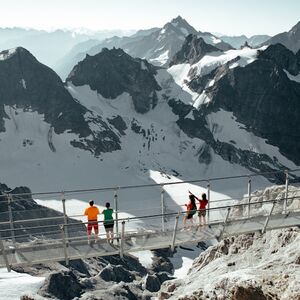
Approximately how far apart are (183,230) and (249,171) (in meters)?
135

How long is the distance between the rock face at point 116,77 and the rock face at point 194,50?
1027 inches

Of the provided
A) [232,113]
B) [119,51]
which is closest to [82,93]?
[119,51]

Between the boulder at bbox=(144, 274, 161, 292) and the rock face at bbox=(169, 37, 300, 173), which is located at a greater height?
the rock face at bbox=(169, 37, 300, 173)

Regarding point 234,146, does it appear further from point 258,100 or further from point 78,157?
point 78,157

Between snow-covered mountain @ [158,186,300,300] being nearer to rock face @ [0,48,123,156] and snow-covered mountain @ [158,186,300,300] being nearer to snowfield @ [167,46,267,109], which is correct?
rock face @ [0,48,123,156]

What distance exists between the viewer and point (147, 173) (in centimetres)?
14288

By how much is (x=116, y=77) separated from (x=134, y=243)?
157 m

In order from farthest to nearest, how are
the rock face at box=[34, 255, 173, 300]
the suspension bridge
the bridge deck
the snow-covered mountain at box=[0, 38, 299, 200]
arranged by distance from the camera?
the snow-covered mountain at box=[0, 38, 299, 200]
the rock face at box=[34, 255, 173, 300]
the bridge deck
the suspension bridge

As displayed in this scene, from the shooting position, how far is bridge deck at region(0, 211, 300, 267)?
51.8 feet

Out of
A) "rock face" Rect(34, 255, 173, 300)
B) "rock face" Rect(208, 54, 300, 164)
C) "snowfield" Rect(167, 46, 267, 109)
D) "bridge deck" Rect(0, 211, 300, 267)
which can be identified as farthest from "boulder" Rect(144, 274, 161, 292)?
"snowfield" Rect(167, 46, 267, 109)

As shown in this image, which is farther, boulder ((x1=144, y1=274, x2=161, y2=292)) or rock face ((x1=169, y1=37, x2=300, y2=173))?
rock face ((x1=169, y1=37, x2=300, y2=173))

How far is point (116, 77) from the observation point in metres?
171

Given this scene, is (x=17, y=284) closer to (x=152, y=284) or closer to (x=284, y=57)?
(x=152, y=284)

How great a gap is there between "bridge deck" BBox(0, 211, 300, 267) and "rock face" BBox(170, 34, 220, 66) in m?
174
